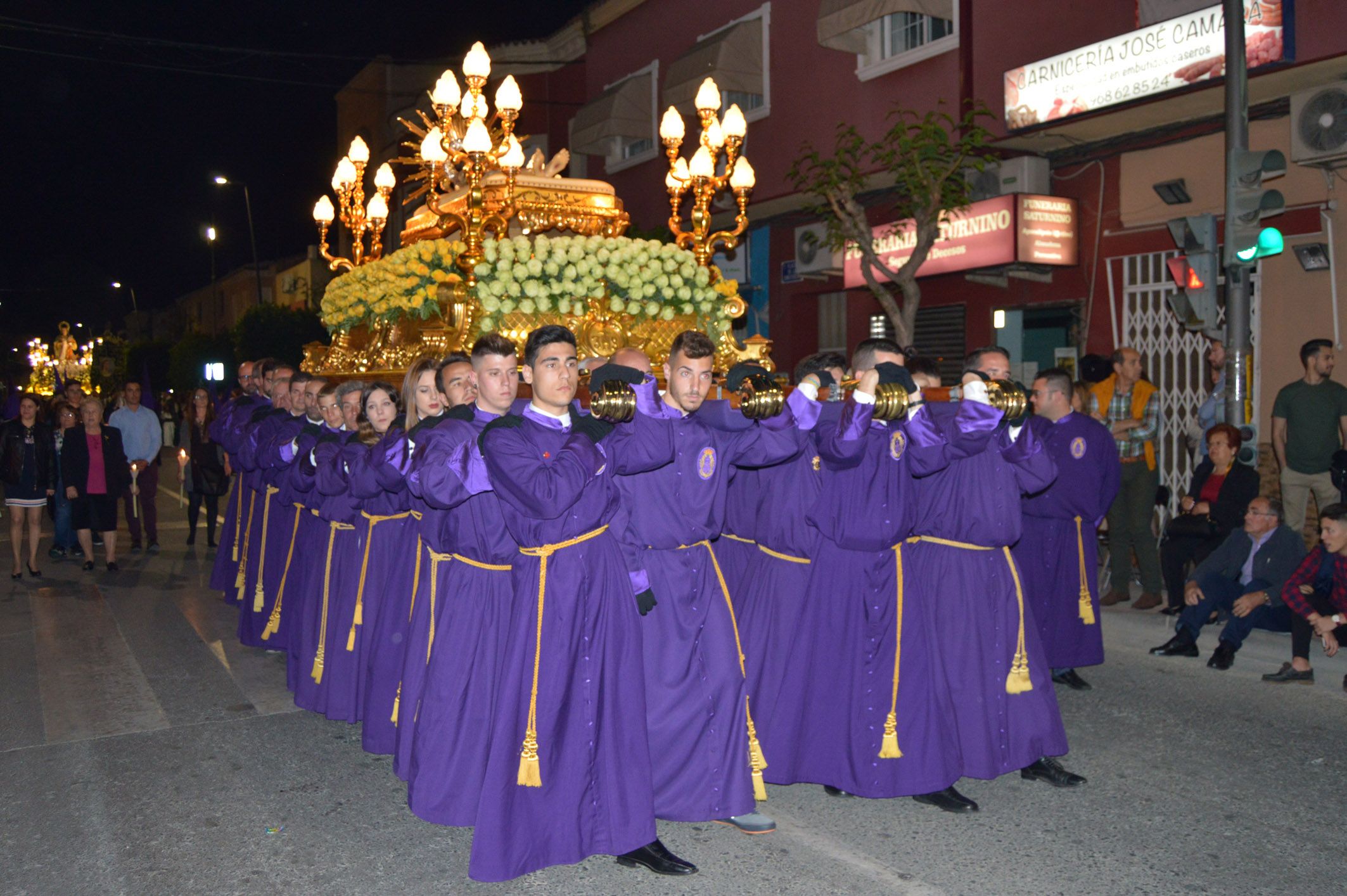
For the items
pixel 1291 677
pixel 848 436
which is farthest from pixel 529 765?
pixel 1291 677

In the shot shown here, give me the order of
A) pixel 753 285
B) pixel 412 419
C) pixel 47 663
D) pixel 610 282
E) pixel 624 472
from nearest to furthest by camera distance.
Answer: pixel 624 472, pixel 412 419, pixel 610 282, pixel 47 663, pixel 753 285

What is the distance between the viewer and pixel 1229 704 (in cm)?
621

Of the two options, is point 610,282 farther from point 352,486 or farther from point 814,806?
point 814,806

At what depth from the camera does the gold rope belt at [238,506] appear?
915 centimetres

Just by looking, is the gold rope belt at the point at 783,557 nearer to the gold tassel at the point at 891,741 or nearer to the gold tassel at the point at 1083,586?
the gold tassel at the point at 891,741

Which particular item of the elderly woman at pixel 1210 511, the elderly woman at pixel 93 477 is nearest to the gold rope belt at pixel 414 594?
the elderly woman at pixel 1210 511

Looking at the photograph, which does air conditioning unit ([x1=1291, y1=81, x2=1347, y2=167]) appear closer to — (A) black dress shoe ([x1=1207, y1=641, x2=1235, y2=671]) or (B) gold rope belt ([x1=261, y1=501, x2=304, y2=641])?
(A) black dress shoe ([x1=1207, y1=641, x2=1235, y2=671])

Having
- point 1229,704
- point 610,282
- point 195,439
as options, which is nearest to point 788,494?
point 610,282

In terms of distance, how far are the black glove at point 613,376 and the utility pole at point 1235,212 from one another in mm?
5930

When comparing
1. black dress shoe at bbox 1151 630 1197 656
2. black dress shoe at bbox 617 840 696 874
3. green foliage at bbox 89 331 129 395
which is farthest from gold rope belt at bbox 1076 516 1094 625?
green foliage at bbox 89 331 129 395

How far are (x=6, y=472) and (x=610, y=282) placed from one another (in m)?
7.61

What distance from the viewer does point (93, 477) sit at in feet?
38.3

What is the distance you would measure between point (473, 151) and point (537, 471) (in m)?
3.18

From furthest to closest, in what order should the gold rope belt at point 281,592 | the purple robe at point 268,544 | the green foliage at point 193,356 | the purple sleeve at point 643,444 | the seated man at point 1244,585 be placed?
the green foliage at point 193,356
the purple robe at point 268,544
the gold rope belt at point 281,592
the seated man at point 1244,585
the purple sleeve at point 643,444
